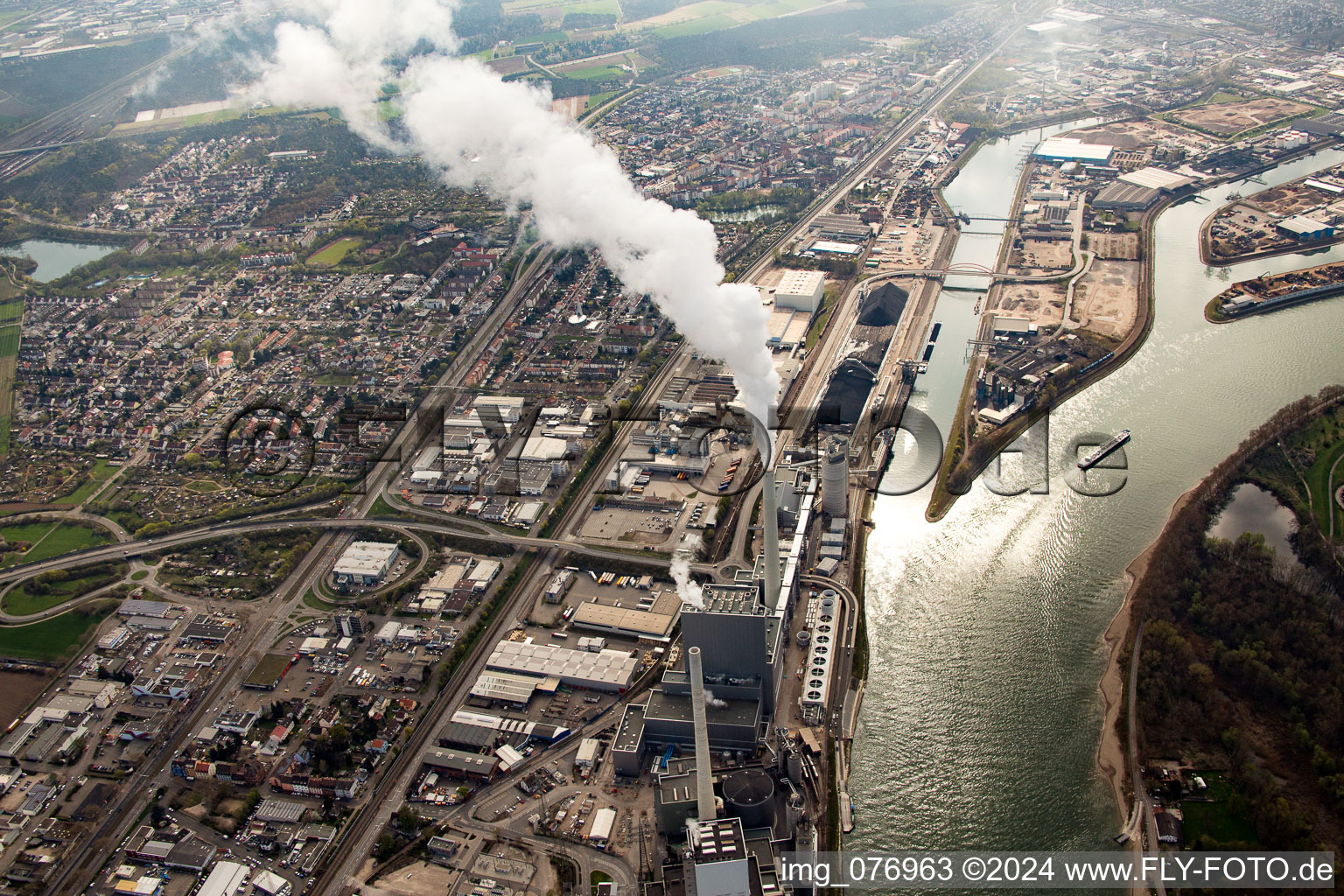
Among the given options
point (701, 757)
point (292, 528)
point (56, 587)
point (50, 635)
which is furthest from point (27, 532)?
point (701, 757)

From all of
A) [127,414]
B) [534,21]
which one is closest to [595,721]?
[127,414]

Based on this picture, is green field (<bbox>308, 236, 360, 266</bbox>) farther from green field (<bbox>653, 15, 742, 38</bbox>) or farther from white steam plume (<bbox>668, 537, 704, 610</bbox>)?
green field (<bbox>653, 15, 742, 38</bbox>)

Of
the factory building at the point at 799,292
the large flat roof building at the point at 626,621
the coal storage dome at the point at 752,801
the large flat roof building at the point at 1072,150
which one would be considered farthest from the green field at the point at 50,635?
the large flat roof building at the point at 1072,150

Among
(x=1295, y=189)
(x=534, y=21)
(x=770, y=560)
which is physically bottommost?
(x=1295, y=189)

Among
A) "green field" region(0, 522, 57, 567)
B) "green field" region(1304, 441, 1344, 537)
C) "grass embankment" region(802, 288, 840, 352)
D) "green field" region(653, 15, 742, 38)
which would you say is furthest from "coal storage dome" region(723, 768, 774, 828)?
"green field" region(653, 15, 742, 38)

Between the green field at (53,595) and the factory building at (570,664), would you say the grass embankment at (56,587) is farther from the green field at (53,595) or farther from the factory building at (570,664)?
the factory building at (570,664)

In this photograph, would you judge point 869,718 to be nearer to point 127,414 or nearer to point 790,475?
point 790,475
